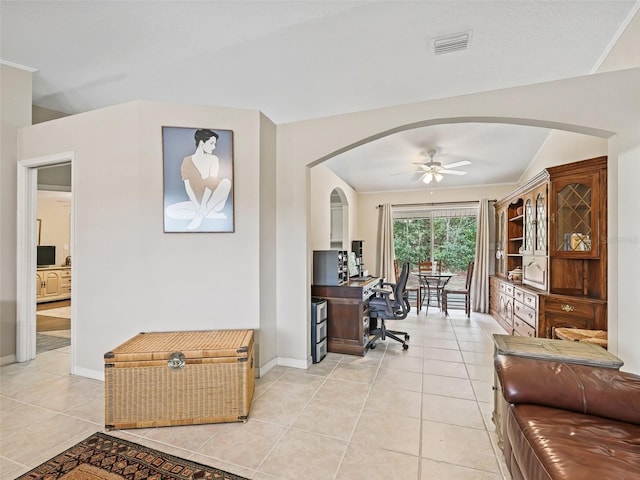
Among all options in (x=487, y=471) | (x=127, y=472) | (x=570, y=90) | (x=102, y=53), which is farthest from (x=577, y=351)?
(x=102, y=53)

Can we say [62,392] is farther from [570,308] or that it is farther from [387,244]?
[387,244]

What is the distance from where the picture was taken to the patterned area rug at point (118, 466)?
162 cm

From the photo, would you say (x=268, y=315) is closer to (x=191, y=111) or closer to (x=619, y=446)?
(x=191, y=111)

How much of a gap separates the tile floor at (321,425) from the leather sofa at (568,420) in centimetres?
45

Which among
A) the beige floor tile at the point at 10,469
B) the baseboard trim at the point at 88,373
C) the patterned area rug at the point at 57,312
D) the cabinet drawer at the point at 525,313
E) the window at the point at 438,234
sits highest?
the window at the point at 438,234

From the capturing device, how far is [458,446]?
189cm

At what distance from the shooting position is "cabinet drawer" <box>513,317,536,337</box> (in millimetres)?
3529

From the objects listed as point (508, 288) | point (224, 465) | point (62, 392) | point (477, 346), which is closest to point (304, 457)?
point (224, 465)

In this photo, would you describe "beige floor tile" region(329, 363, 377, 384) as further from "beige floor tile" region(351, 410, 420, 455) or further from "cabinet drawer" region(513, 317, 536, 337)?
"cabinet drawer" region(513, 317, 536, 337)

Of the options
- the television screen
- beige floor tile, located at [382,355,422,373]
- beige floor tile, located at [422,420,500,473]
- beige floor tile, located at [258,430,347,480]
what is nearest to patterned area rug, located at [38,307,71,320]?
the television screen

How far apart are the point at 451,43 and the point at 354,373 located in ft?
10.2

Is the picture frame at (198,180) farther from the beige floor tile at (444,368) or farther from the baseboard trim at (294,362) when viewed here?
the beige floor tile at (444,368)

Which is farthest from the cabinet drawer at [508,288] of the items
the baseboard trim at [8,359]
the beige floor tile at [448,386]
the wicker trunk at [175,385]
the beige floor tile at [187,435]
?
the baseboard trim at [8,359]

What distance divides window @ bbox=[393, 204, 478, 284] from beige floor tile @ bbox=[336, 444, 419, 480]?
537 centimetres
